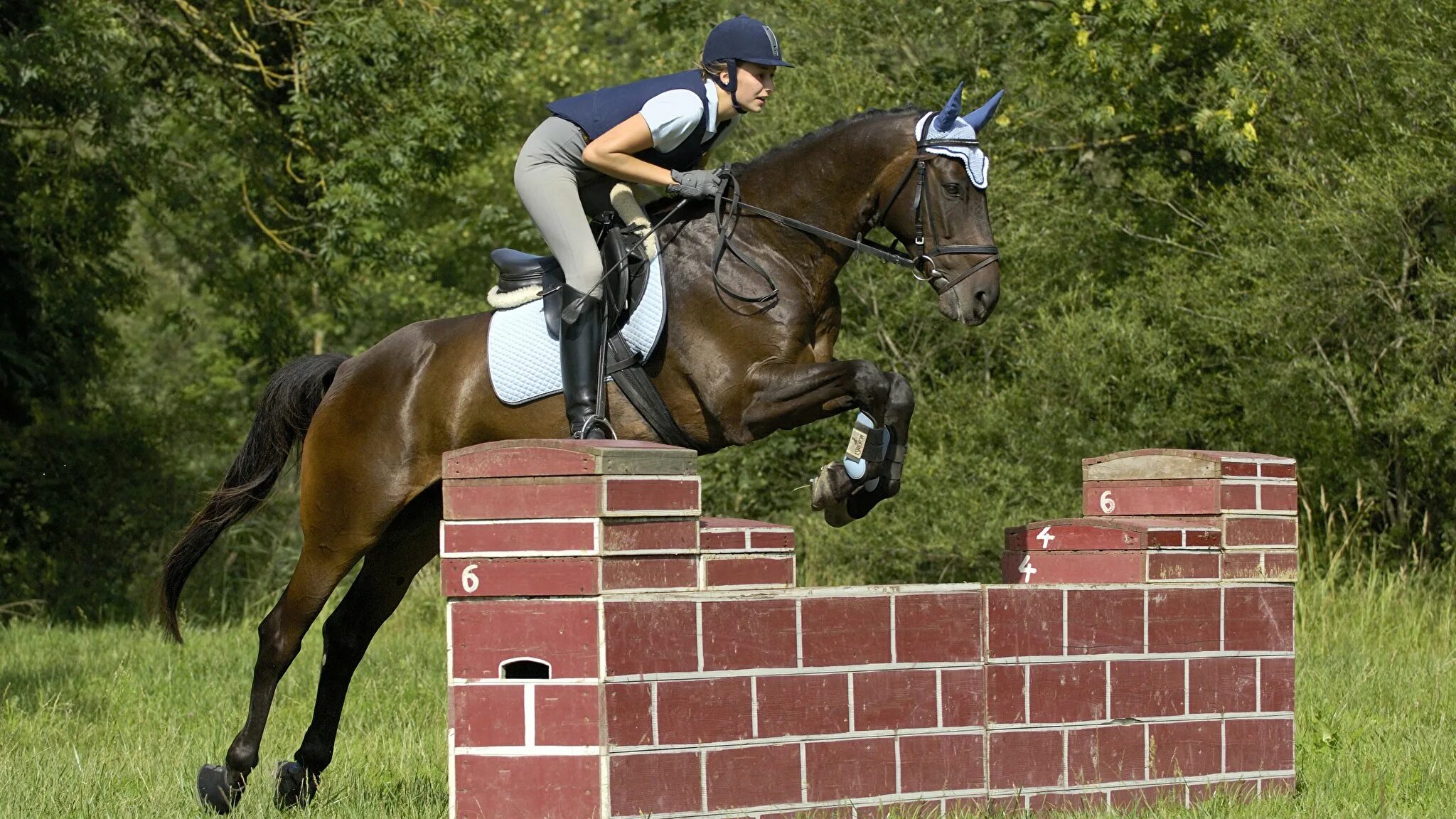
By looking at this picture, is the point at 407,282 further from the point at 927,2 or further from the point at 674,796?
the point at 674,796

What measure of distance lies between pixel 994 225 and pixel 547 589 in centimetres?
1073

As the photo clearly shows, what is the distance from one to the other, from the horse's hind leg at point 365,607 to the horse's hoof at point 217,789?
0.33 meters

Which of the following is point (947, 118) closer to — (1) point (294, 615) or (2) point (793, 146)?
(2) point (793, 146)

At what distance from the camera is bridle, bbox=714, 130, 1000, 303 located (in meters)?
5.46

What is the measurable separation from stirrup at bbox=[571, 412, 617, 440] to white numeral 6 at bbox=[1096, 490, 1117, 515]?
176 centimetres

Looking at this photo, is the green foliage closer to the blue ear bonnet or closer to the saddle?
the blue ear bonnet

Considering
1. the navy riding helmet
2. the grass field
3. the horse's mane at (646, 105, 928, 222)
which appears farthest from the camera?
the horse's mane at (646, 105, 928, 222)

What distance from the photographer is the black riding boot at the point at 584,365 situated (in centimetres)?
547

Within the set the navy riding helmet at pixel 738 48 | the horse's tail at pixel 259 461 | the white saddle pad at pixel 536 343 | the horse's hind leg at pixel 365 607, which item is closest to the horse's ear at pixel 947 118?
the navy riding helmet at pixel 738 48

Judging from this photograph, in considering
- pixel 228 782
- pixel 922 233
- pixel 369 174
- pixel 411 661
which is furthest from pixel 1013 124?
pixel 228 782

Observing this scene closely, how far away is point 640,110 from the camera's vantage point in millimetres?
5535

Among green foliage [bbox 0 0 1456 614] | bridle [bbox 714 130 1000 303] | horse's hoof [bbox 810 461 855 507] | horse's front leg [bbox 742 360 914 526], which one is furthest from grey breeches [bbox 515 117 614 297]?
green foliage [bbox 0 0 1456 614]

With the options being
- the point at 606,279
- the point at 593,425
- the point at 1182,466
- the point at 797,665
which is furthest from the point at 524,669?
the point at 1182,466

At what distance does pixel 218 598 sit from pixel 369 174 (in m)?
4.21
